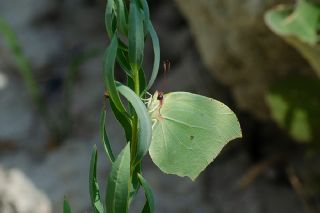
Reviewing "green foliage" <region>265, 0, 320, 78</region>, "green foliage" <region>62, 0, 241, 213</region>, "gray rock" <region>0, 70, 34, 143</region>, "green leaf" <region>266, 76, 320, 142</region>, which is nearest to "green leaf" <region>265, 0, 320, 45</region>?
"green foliage" <region>265, 0, 320, 78</region>

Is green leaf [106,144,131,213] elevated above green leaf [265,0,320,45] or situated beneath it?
elevated above

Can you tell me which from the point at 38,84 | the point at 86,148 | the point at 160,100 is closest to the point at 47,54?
the point at 38,84

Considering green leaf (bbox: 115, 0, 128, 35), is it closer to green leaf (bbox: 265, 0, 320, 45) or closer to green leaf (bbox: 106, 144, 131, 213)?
green leaf (bbox: 106, 144, 131, 213)

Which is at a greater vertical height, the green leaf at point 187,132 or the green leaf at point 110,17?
the green leaf at point 110,17

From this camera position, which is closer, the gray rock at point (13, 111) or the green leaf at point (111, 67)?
the green leaf at point (111, 67)

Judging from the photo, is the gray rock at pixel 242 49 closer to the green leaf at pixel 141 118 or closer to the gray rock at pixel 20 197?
the gray rock at pixel 20 197

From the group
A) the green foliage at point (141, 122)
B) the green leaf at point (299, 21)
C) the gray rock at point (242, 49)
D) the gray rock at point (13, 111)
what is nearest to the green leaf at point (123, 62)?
the green foliage at point (141, 122)
